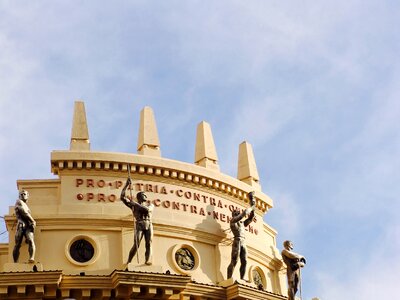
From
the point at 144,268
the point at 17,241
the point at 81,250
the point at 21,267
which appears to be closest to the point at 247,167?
the point at 144,268

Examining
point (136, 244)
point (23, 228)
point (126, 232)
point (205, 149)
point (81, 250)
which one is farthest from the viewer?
point (205, 149)

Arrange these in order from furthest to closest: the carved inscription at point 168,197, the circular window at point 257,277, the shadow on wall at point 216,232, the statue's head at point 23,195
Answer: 1. the circular window at point 257,277
2. the shadow on wall at point 216,232
3. the carved inscription at point 168,197
4. the statue's head at point 23,195

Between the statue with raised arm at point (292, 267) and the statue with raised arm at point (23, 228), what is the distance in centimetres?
1020

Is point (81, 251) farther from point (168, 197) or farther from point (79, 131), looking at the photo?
point (79, 131)

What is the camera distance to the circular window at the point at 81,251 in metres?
34.2

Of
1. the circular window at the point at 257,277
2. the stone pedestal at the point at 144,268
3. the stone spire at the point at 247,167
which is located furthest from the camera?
the stone spire at the point at 247,167

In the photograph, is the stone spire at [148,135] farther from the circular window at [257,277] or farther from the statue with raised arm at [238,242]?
the circular window at [257,277]

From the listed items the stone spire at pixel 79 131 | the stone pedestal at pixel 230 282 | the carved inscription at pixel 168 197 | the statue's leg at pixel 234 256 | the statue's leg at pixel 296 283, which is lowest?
the stone pedestal at pixel 230 282

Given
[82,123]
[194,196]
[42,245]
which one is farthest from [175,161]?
[42,245]

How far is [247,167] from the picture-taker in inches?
1604

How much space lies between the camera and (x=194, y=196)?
3691 cm

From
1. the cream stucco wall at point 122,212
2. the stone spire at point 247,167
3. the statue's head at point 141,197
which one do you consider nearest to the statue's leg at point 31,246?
the cream stucco wall at point 122,212

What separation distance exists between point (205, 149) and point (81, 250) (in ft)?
24.7

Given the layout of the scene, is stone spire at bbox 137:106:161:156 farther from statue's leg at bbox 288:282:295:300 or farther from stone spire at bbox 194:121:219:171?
statue's leg at bbox 288:282:295:300
